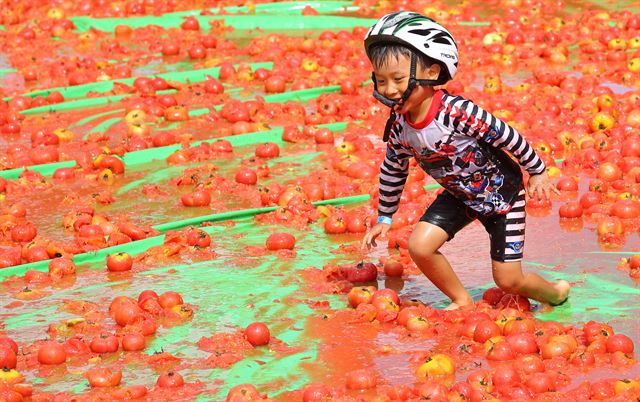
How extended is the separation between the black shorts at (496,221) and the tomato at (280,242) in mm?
1614

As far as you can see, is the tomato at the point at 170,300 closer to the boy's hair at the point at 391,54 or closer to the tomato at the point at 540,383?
the boy's hair at the point at 391,54

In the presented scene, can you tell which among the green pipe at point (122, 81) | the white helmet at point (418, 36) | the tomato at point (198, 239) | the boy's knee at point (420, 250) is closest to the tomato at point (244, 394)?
the boy's knee at point (420, 250)

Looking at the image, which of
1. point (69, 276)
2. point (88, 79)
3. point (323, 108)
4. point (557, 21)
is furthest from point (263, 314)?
point (557, 21)

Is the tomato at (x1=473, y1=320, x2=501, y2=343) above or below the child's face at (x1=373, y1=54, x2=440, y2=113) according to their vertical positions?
below

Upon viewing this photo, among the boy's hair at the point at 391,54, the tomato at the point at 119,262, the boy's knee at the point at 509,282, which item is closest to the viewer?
the boy's hair at the point at 391,54

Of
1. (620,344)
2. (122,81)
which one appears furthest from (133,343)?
(122,81)

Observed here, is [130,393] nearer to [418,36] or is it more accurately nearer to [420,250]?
[420,250]

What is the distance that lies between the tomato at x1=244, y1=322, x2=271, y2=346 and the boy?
883 mm

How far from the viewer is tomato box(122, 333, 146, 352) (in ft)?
21.4

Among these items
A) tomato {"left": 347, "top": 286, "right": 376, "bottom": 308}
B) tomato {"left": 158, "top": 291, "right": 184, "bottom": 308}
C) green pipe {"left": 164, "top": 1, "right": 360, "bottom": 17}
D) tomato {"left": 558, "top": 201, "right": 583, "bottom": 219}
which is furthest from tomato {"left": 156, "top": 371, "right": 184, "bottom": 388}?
green pipe {"left": 164, "top": 1, "right": 360, "bottom": 17}

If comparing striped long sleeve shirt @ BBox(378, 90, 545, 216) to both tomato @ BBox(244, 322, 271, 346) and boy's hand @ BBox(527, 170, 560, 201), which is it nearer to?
boy's hand @ BBox(527, 170, 560, 201)

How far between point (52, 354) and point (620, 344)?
3300mm

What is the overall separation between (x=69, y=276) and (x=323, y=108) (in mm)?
4619

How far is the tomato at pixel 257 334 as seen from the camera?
21.3 ft
